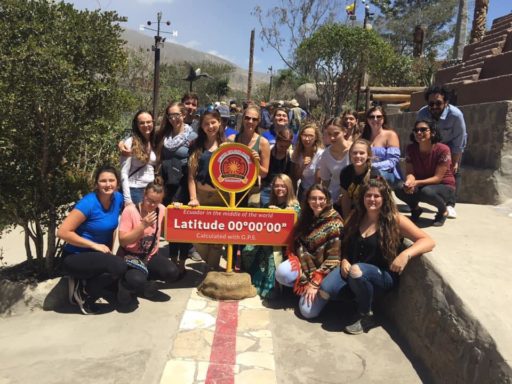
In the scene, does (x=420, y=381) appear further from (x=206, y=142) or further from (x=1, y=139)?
(x=1, y=139)

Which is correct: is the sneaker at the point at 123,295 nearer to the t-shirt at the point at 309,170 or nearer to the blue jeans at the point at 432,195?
the t-shirt at the point at 309,170

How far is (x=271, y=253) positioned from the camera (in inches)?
167

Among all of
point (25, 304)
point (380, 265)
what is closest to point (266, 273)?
point (380, 265)

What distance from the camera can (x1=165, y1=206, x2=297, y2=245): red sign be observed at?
13.5ft

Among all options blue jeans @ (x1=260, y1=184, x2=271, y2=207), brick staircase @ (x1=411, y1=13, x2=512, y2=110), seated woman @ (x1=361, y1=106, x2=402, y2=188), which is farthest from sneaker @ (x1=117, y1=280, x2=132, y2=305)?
brick staircase @ (x1=411, y1=13, x2=512, y2=110)

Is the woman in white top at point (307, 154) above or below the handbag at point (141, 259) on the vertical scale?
above

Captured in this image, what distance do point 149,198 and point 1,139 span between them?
1.39 metres

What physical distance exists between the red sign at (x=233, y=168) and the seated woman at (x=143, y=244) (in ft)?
1.73

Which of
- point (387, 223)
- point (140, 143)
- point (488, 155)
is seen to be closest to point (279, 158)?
point (140, 143)

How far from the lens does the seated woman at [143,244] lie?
3.85 metres

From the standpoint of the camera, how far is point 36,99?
12.6 feet

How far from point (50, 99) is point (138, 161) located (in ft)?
3.12

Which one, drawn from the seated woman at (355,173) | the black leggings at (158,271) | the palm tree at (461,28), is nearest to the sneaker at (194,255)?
the black leggings at (158,271)

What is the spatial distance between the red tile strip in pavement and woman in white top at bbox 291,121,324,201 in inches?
56.0
